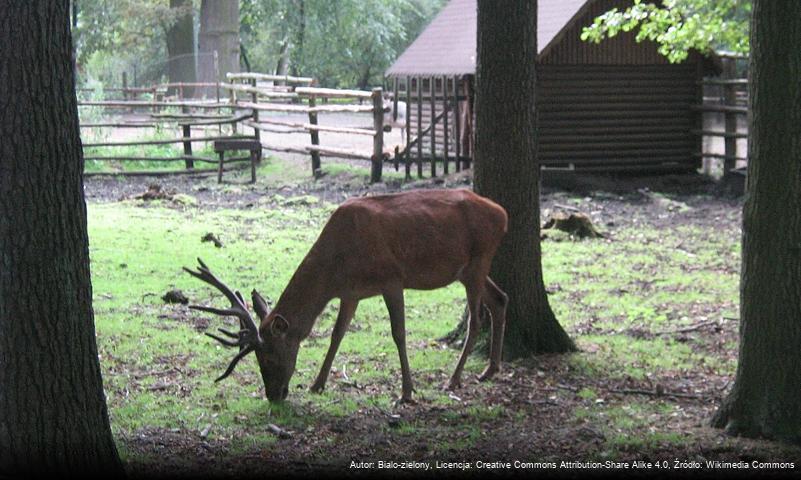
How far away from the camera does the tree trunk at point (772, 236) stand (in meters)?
6.25

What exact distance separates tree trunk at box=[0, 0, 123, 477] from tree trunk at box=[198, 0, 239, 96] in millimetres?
35621

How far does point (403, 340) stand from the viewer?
7.62m

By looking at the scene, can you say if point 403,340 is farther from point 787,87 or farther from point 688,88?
point 688,88

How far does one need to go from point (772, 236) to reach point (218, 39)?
118 feet

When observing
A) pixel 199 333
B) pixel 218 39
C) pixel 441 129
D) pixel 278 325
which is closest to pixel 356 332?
pixel 199 333

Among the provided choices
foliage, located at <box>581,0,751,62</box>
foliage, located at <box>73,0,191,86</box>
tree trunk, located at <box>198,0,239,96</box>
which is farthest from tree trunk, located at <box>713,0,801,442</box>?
foliage, located at <box>73,0,191,86</box>

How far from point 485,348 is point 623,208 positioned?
10.8 meters

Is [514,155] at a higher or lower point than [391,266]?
higher

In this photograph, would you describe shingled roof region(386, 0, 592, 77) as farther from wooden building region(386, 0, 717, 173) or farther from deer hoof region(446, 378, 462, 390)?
deer hoof region(446, 378, 462, 390)

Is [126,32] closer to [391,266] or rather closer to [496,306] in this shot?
[496,306]

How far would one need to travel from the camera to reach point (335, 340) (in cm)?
775

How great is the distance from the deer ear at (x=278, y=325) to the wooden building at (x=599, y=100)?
52.1 feet

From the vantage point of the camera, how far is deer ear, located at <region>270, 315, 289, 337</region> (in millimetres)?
7172

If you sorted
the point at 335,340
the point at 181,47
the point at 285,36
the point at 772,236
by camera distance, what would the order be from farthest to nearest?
1. the point at 285,36
2. the point at 181,47
3. the point at 335,340
4. the point at 772,236
